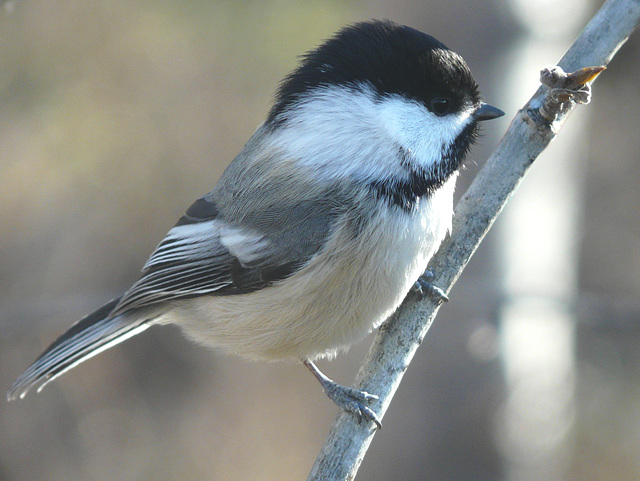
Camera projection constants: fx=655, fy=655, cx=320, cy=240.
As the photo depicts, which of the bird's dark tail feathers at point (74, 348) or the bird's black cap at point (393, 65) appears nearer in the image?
the bird's black cap at point (393, 65)

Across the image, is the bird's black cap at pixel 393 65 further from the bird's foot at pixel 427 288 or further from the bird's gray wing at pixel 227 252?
the bird's foot at pixel 427 288

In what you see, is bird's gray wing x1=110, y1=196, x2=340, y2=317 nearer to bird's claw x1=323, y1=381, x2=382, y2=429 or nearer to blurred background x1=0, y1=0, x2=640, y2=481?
bird's claw x1=323, y1=381, x2=382, y2=429

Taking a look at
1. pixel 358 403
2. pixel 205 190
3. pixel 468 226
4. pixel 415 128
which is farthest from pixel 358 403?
pixel 205 190

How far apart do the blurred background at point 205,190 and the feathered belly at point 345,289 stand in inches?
53.2

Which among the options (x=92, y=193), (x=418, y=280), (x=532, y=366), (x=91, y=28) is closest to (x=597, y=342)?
(x=532, y=366)

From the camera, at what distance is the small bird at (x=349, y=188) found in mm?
1396

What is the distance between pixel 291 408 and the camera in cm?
334

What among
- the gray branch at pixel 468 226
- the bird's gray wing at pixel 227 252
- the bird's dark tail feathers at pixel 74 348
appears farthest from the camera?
the bird's dark tail feathers at pixel 74 348

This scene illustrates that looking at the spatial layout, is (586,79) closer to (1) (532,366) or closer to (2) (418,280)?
(2) (418,280)

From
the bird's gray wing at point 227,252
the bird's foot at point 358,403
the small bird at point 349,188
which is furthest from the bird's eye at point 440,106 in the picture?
the bird's foot at point 358,403

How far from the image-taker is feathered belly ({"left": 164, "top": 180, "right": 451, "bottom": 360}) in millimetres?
1397

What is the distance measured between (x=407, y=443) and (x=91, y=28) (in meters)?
2.83

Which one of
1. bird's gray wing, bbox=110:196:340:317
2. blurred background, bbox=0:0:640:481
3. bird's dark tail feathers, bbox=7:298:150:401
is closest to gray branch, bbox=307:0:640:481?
bird's gray wing, bbox=110:196:340:317

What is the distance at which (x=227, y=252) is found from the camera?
161 centimetres
